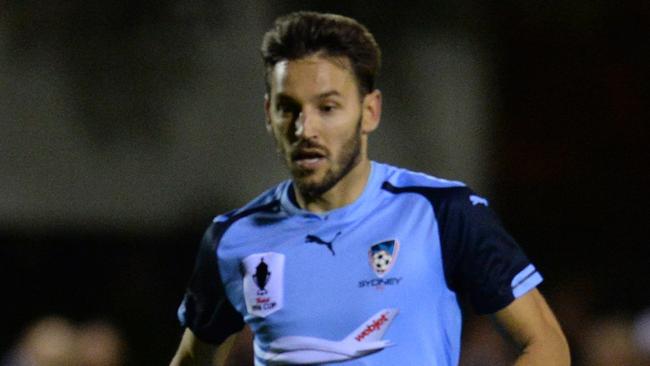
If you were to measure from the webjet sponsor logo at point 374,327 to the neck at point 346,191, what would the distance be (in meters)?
0.32

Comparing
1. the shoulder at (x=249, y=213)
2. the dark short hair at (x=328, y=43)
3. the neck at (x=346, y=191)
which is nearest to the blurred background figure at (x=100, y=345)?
the shoulder at (x=249, y=213)

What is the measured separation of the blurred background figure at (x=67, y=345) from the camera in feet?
16.5

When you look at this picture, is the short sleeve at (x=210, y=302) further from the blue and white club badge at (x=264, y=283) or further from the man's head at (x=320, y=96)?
the man's head at (x=320, y=96)

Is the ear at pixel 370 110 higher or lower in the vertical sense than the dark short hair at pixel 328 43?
lower

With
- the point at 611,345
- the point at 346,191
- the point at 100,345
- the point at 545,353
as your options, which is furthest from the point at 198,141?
the point at 545,353

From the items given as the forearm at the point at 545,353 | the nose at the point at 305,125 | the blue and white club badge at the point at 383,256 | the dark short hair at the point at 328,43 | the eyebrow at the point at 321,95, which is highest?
the dark short hair at the point at 328,43

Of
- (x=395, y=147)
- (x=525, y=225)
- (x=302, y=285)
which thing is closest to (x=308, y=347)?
(x=302, y=285)

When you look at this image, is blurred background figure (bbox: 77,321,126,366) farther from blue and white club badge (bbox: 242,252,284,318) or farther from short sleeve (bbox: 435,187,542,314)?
short sleeve (bbox: 435,187,542,314)

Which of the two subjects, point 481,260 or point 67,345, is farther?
point 67,345

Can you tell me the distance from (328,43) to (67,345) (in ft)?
8.99

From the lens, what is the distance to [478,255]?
8.54ft

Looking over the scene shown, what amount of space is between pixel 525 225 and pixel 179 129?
1.59m

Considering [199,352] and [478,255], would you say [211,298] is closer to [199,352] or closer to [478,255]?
[199,352]

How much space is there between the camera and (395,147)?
17.7 feet
